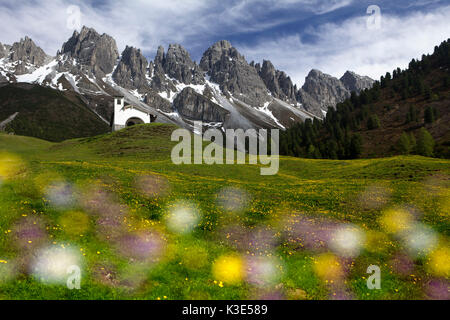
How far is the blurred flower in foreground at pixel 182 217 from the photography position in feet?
63.4

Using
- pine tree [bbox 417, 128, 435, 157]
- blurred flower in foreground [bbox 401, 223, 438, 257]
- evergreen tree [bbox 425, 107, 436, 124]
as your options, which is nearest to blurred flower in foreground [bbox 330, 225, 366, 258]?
blurred flower in foreground [bbox 401, 223, 438, 257]

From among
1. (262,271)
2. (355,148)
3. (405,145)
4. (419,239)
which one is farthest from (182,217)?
(405,145)

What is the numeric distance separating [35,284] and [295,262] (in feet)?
38.5

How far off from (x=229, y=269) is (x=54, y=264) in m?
7.66

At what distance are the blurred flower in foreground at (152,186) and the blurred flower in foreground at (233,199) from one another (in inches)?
198

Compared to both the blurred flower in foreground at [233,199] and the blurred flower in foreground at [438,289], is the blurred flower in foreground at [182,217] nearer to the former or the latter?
the blurred flower in foreground at [233,199]

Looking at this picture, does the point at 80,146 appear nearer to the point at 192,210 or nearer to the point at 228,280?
the point at 192,210

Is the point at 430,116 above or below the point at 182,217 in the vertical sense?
above

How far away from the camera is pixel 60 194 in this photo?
21.3 meters

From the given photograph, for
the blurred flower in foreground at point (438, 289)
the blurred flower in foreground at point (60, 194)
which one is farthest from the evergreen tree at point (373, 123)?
the blurred flower in foreground at point (60, 194)

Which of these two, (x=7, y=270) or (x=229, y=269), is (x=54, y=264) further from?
(x=229, y=269)

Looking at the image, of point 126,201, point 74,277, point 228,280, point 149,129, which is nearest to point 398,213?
point 228,280

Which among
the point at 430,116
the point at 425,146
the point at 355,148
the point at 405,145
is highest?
the point at 430,116

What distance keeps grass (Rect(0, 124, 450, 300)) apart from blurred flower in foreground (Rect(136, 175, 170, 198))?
0.40 ft
